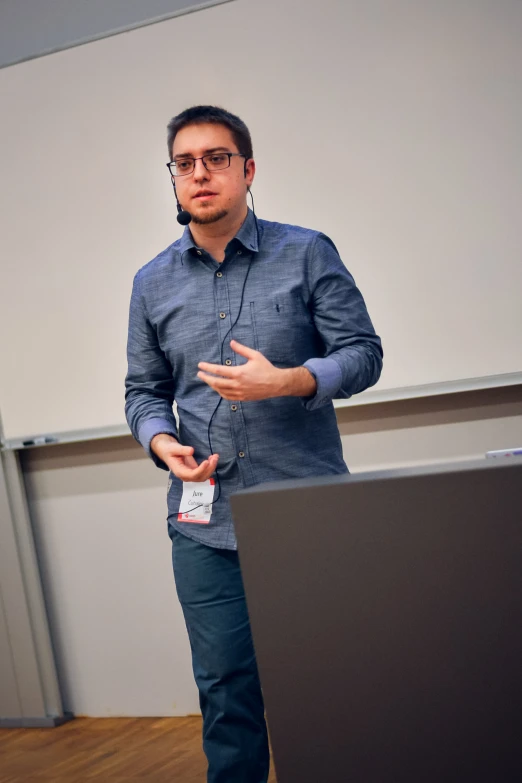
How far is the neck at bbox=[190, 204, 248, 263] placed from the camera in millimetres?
1870

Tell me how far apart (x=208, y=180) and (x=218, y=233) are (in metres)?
0.12

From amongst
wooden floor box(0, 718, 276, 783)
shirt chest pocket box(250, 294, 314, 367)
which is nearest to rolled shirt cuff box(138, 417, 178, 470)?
shirt chest pocket box(250, 294, 314, 367)

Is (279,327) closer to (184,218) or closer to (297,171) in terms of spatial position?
(184,218)

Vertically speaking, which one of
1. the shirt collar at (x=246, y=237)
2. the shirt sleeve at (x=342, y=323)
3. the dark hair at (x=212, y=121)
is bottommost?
the shirt sleeve at (x=342, y=323)

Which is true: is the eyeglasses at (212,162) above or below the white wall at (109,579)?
above

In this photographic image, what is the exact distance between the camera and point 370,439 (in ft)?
9.50

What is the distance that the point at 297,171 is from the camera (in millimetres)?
2873

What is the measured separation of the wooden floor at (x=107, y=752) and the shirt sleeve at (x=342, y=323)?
1.48 meters

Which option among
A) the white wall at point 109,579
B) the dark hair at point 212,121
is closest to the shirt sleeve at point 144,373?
the dark hair at point 212,121

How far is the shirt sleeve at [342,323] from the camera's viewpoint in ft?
5.57

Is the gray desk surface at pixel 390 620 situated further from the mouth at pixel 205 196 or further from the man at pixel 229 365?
the mouth at pixel 205 196

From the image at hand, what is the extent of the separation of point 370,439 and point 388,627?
183cm

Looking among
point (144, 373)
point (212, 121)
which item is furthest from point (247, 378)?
point (212, 121)

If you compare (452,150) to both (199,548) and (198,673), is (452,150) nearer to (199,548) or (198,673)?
(199,548)
